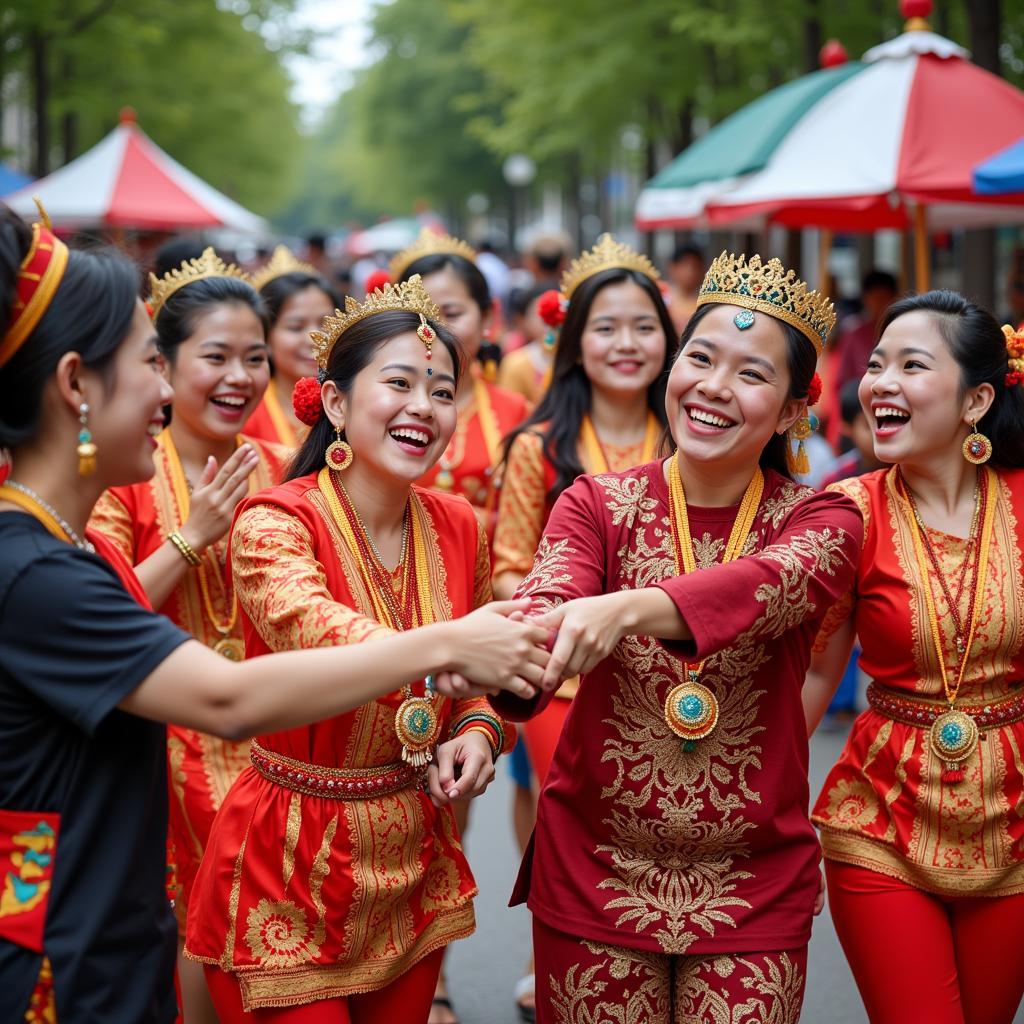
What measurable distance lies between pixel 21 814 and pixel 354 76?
169 ft

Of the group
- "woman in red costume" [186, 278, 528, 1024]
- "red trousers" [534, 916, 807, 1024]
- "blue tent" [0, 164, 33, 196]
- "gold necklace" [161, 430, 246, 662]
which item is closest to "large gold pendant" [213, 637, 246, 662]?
"gold necklace" [161, 430, 246, 662]

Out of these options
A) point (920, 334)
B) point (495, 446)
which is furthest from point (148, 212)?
point (920, 334)

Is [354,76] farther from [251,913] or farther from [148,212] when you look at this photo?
[251,913]

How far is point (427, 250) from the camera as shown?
636cm

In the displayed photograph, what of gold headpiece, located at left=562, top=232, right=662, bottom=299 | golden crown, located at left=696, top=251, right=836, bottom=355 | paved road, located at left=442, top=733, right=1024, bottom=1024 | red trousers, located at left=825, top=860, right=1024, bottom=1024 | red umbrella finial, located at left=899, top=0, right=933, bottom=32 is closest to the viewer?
golden crown, located at left=696, top=251, right=836, bottom=355

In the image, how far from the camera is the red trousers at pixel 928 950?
3344 mm

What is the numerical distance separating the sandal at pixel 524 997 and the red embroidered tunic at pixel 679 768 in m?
1.91

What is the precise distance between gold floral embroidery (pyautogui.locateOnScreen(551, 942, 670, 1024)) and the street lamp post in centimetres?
2765

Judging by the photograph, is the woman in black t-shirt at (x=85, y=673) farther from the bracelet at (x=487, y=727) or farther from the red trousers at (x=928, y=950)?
the red trousers at (x=928, y=950)

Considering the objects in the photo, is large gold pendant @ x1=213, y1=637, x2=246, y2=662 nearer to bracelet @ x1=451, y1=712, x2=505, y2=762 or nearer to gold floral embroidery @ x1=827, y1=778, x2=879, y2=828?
bracelet @ x1=451, y1=712, x2=505, y2=762

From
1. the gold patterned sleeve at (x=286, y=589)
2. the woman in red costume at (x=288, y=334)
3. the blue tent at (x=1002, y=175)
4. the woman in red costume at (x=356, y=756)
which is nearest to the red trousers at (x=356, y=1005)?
the woman in red costume at (x=356, y=756)

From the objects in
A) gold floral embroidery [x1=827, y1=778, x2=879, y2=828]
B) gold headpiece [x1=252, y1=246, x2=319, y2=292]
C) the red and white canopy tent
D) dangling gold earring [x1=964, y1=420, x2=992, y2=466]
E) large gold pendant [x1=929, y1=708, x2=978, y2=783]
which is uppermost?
the red and white canopy tent

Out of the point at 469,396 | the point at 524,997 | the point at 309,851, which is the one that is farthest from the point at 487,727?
the point at 469,396

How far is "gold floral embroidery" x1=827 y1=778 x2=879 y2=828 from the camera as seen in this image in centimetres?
356
